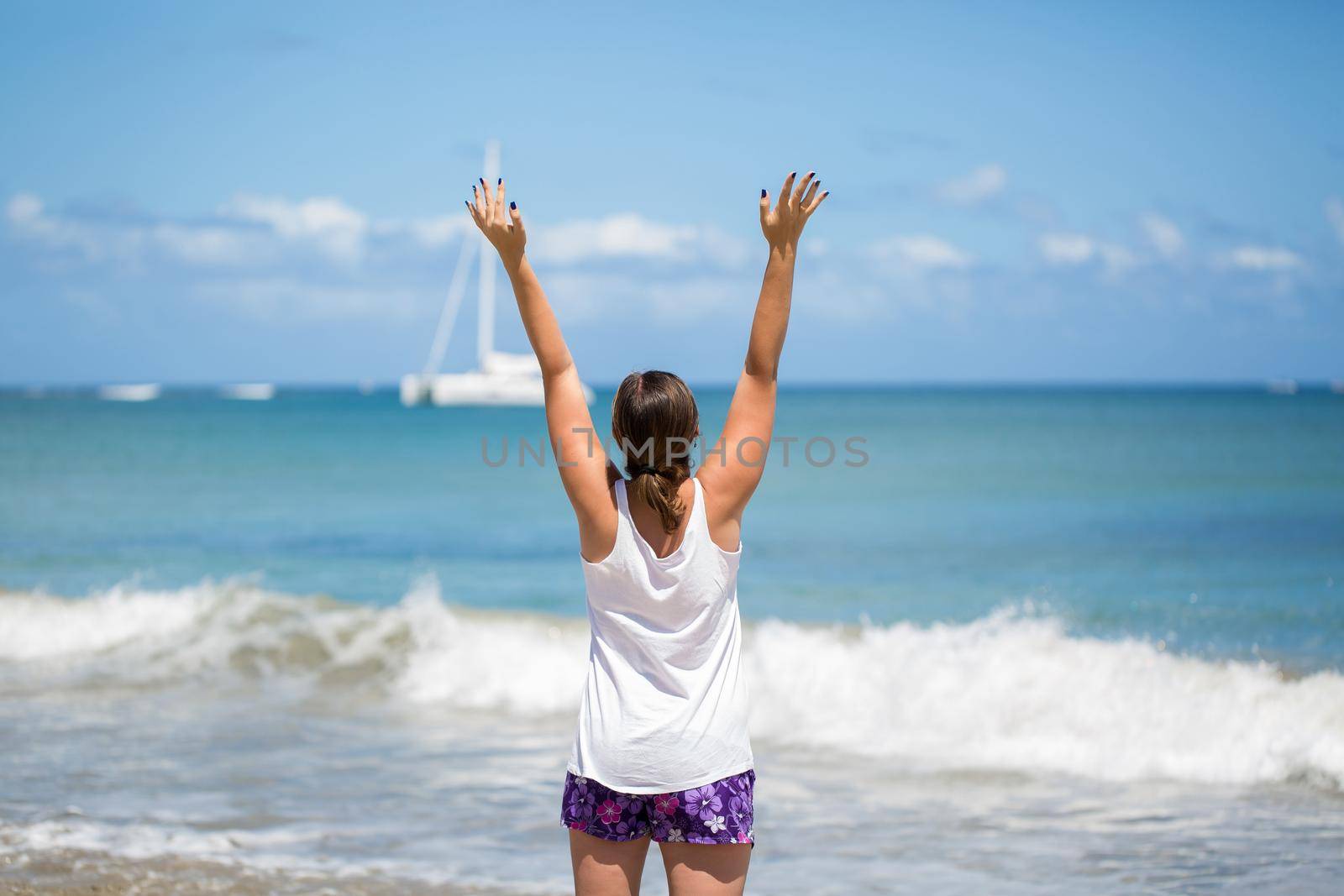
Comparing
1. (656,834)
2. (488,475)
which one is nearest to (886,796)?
(656,834)

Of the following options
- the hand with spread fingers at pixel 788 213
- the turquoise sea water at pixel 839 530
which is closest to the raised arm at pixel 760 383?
the hand with spread fingers at pixel 788 213

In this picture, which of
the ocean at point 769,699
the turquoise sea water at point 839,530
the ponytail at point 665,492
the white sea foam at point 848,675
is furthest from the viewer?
the turquoise sea water at point 839,530

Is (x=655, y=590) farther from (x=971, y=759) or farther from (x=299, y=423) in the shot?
(x=299, y=423)

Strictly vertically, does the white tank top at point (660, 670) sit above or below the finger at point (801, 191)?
below

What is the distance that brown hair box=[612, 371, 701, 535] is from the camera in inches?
104

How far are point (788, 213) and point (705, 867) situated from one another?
1.51 meters

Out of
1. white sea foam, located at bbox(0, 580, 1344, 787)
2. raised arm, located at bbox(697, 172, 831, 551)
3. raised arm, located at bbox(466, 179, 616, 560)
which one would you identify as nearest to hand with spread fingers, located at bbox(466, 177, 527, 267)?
raised arm, located at bbox(466, 179, 616, 560)

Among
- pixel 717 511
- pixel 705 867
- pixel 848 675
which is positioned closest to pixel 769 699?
pixel 848 675

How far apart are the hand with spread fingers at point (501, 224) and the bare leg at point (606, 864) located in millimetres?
1341

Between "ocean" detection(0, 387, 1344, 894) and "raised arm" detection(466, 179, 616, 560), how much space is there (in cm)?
313

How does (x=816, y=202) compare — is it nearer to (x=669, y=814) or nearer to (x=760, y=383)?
(x=760, y=383)

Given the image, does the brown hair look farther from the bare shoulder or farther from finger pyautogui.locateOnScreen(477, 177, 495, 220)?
finger pyautogui.locateOnScreen(477, 177, 495, 220)

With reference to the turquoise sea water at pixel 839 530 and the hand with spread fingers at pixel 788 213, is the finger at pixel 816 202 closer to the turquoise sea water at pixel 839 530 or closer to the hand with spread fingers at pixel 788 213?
the hand with spread fingers at pixel 788 213

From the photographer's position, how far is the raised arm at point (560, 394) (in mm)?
2705
